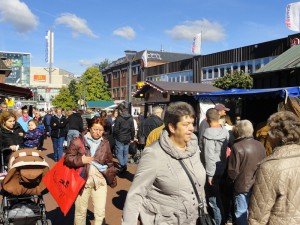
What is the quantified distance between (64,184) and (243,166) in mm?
2454

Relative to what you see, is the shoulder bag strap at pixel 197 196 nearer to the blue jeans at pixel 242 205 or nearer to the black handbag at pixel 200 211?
the black handbag at pixel 200 211

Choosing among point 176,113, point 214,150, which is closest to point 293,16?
point 214,150

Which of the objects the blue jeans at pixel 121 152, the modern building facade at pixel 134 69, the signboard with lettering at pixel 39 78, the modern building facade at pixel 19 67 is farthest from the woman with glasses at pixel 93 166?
the signboard with lettering at pixel 39 78

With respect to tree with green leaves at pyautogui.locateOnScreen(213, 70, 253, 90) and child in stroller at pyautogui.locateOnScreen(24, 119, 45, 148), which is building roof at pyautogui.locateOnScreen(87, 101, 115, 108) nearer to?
tree with green leaves at pyautogui.locateOnScreen(213, 70, 253, 90)

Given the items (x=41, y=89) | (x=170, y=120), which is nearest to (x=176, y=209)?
(x=170, y=120)

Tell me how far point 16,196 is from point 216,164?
295 cm

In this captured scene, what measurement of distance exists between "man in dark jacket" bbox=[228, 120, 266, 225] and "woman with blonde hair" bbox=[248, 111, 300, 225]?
240 centimetres

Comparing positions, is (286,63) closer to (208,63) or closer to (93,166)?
(93,166)

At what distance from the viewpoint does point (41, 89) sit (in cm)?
11606

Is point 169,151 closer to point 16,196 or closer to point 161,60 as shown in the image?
point 16,196

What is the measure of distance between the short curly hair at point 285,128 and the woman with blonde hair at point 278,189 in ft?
0.14

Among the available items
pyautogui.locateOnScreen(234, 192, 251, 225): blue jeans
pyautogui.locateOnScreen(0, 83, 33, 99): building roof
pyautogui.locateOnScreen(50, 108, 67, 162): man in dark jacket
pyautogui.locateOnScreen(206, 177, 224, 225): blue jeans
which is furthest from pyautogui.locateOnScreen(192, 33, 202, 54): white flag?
pyautogui.locateOnScreen(234, 192, 251, 225): blue jeans

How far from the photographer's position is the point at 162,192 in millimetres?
2934

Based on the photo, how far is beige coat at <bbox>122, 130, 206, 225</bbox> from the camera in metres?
2.88
